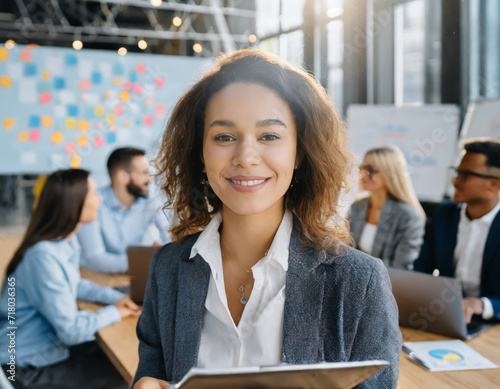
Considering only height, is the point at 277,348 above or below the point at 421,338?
above

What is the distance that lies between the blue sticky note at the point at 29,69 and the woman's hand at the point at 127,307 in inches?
105

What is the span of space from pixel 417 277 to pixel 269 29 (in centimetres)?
330

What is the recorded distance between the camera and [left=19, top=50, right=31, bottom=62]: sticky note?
12.6ft

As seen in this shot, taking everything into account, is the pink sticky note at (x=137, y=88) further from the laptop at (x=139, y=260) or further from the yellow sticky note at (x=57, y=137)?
the laptop at (x=139, y=260)

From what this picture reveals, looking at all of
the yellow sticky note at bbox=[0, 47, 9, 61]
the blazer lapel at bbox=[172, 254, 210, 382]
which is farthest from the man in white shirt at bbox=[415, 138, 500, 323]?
the yellow sticky note at bbox=[0, 47, 9, 61]

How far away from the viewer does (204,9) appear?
17.5ft

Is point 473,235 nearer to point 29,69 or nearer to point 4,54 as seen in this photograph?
point 29,69

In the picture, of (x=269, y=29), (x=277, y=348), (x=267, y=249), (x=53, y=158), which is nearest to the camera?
(x=277, y=348)

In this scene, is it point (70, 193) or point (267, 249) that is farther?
point (70, 193)

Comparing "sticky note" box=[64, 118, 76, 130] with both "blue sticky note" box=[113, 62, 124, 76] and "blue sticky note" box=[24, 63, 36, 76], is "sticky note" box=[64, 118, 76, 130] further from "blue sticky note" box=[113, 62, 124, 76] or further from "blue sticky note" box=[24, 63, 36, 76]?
"blue sticky note" box=[113, 62, 124, 76]

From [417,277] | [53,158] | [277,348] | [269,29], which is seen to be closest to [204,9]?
[269,29]

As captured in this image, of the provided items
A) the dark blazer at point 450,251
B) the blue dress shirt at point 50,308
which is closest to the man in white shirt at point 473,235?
the dark blazer at point 450,251

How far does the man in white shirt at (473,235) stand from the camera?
189 centimetres

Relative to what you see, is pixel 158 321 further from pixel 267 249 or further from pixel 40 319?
pixel 40 319
